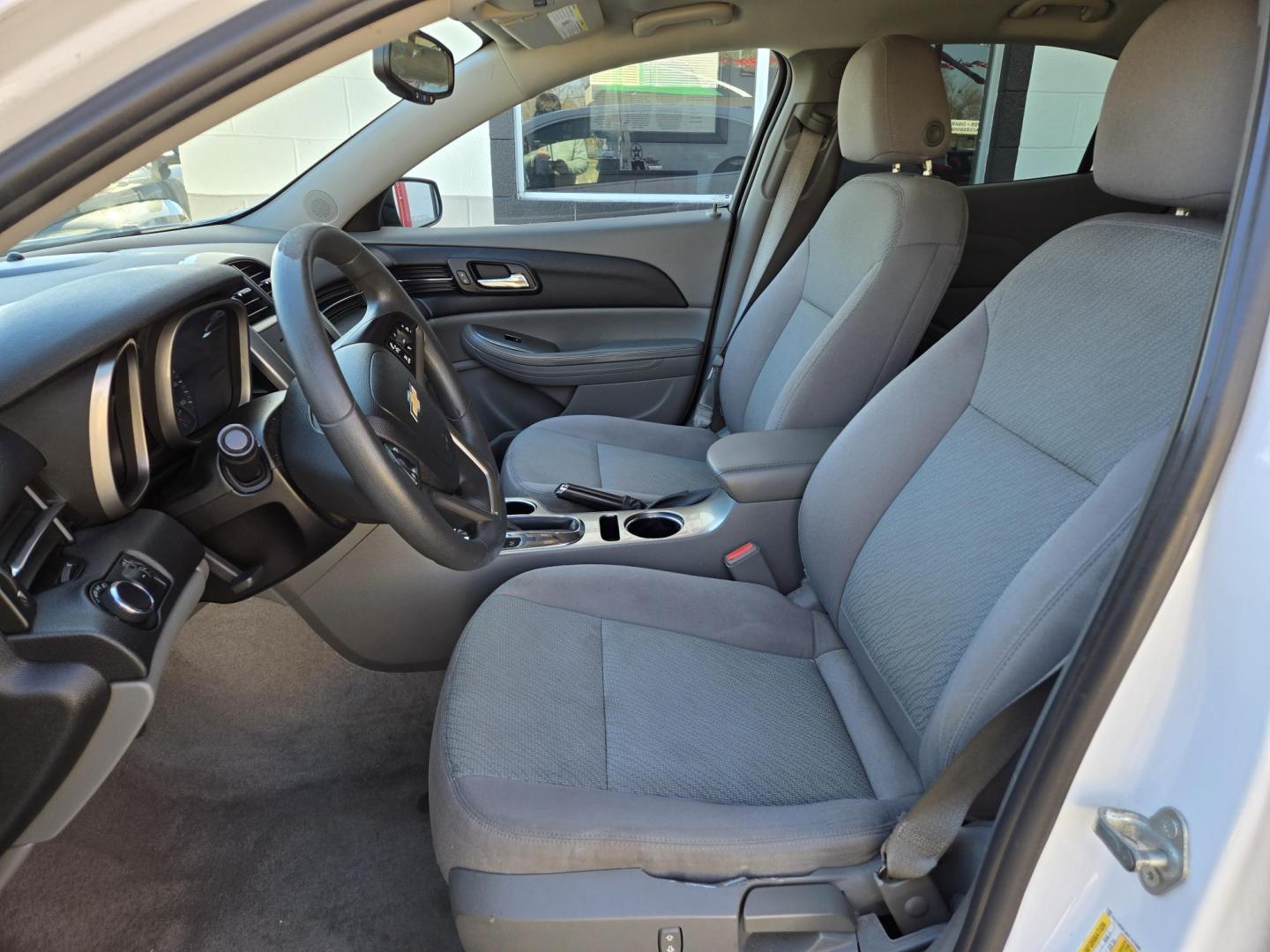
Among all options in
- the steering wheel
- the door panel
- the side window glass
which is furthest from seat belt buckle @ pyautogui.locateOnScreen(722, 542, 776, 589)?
the side window glass

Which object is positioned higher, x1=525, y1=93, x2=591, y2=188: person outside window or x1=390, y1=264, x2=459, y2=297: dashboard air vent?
x1=525, y1=93, x2=591, y2=188: person outside window

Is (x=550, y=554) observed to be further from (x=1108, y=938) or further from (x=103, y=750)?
(x=1108, y=938)

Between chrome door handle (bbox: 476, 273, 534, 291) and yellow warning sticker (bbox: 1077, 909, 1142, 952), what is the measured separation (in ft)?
7.88

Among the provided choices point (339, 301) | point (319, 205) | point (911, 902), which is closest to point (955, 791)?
point (911, 902)

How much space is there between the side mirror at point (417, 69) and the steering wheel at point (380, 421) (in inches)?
23.4

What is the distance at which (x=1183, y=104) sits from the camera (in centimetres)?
105

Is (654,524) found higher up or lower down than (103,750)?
lower down

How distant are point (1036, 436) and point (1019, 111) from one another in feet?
7.35

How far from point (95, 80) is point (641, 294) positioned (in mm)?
2324

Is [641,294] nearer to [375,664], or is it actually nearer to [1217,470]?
[375,664]

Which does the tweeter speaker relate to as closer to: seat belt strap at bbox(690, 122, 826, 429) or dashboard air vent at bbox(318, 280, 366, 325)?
dashboard air vent at bbox(318, 280, 366, 325)

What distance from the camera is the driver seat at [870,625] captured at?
41.1 inches

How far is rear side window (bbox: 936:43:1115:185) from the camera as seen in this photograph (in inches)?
113

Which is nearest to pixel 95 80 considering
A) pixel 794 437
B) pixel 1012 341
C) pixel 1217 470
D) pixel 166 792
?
pixel 1217 470
